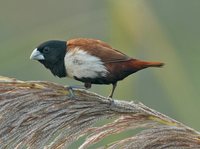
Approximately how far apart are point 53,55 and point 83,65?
0.23 m

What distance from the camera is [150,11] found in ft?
12.8

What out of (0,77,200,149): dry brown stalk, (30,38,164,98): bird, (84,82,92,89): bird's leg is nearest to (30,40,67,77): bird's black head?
(30,38,164,98): bird

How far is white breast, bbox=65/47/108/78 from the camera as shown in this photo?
3.49 metres

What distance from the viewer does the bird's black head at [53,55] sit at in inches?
143

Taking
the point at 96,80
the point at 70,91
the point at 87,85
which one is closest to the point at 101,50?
the point at 96,80

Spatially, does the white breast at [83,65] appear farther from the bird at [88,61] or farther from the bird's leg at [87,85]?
the bird's leg at [87,85]

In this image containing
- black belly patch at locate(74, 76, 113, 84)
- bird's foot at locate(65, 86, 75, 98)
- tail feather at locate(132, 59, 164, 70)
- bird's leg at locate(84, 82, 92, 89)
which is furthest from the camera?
bird's leg at locate(84, 82, 92, 89)

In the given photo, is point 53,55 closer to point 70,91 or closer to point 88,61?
point 88,61

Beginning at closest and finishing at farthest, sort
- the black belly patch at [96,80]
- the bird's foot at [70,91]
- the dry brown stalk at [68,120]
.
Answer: the dry brown stalk at [68,120], the bird's foot at [70,91], the black belly patch at [96,80]

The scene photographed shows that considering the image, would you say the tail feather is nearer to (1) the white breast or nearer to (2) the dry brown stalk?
(1) the white breast

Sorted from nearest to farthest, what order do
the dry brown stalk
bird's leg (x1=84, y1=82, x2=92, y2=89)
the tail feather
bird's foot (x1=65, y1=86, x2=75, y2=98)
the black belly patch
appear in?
1. the dry brown stalk
2. bird's foot (x1=65, y1=86, x2=75, y2=98)
3. the tail feather
4. the black belly patch
5. bird's leg (x1=84, y1=82, x2=92, y2=89)

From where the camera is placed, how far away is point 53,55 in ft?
12.1

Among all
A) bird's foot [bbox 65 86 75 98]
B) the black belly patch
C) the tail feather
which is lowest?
the black belly patch

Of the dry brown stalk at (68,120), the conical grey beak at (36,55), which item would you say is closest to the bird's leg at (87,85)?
the conical grey beak at (36,55)
